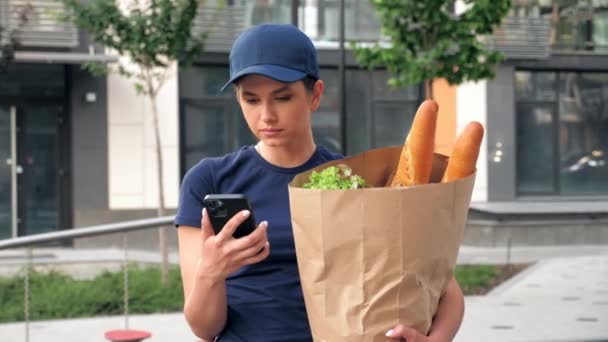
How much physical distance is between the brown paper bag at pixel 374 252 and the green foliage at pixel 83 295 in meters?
5.97

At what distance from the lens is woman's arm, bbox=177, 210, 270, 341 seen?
1961mm

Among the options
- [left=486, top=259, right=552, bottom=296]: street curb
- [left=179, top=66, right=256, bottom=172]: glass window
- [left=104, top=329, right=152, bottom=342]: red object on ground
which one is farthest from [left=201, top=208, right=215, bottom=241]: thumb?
[left=179, top=66, right=256, bottom=172]: glass window

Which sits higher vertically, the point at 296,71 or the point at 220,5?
the point at 220,5

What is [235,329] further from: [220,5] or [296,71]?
[220,5]

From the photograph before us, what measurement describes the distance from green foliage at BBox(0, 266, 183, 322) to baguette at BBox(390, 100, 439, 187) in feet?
19.7

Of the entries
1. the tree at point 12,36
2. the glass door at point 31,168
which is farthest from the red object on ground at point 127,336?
the glass door at point 31,168

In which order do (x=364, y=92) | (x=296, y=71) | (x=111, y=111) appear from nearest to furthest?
1. (x=296, y=71)
2. (x=111, y=111)
3. (x=364, y=92)

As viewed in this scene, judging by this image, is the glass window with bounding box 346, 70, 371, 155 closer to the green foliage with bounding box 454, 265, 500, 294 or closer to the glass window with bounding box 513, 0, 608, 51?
the glass window with bounding box 513, 0, 608, 51

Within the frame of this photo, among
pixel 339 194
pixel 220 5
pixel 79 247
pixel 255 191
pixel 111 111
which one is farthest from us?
pixel 111 111

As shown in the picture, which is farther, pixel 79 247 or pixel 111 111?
pixel 111 111

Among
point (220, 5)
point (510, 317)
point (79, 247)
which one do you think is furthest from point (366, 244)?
point (220, 5)

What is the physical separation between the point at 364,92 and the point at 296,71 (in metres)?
18.3

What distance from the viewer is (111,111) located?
744 inches

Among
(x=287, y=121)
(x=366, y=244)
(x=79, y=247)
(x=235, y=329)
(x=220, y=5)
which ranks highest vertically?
(x=220, y=5)
